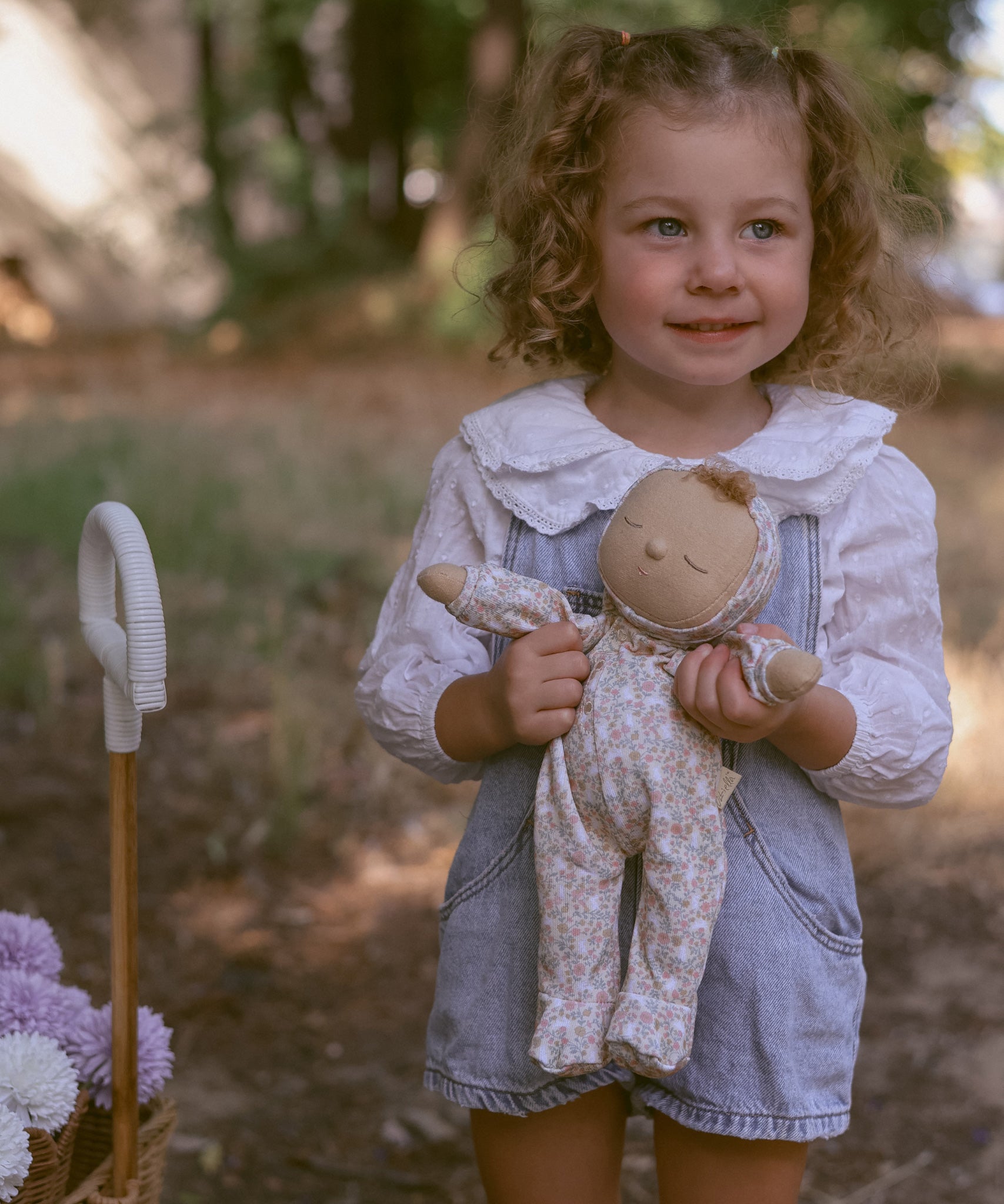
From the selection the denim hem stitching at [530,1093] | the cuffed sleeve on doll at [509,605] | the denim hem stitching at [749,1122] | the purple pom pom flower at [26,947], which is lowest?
the denim hem stitching at [749,1122]

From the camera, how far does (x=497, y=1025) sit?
1.52 metres

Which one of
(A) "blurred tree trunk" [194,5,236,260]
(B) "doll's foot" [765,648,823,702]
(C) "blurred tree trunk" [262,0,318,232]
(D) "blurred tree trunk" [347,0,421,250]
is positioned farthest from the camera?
(D) "blurred tree trunk" [347,0,421,250]

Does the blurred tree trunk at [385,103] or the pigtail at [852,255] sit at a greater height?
the blurred tree trunk at [385,103]

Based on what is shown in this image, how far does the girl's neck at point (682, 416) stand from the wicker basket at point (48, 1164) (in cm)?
101

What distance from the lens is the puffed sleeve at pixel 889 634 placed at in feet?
4.81

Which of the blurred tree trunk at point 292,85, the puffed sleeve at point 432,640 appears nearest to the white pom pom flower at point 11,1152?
the puffed sleeve at point 432,640

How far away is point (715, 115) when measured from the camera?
56.3 inches

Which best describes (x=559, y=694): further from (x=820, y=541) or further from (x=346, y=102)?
(x=346, y=102)

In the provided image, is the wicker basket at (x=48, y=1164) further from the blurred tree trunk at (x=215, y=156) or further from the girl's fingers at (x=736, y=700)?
the blurred tree trunk at (x=215, y=156)

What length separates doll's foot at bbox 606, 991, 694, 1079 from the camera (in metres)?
1.29

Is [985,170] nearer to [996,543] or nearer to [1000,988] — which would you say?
[996,543]

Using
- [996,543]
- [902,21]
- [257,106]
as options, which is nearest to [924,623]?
[996,543]

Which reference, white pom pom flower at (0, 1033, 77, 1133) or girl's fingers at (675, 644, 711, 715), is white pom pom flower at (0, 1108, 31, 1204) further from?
girl's fingers at (675, 644, 711, 715)

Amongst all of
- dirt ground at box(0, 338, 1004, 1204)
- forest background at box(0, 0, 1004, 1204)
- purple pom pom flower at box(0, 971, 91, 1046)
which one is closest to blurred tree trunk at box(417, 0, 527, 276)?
forest background at box(0, 0, 1004, 1204)
